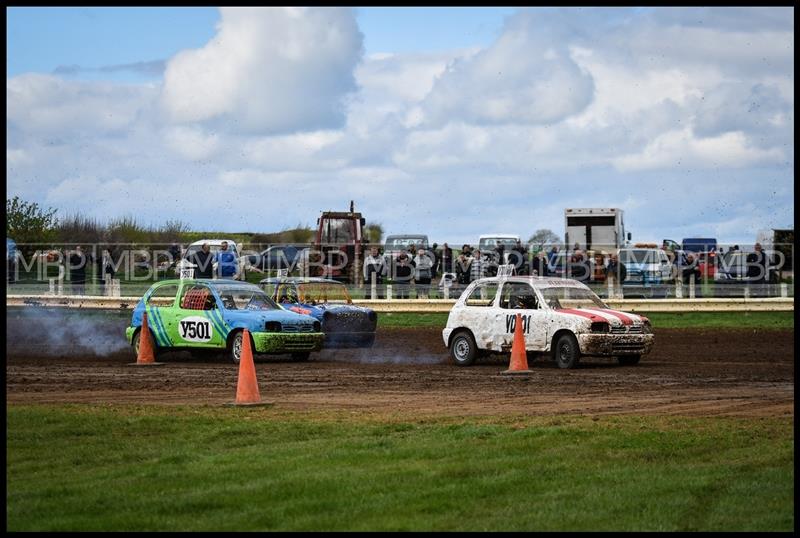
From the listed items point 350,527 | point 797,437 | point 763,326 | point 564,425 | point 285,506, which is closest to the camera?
point 350,527

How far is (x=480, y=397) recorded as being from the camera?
16.1 m

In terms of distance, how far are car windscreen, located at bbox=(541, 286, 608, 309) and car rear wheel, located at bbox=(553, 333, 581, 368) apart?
0.70 m

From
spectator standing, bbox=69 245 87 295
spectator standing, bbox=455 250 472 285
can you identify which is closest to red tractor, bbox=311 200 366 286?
spectator standing, bbox=455 250 472 285

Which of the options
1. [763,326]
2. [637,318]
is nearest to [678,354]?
[637,318]

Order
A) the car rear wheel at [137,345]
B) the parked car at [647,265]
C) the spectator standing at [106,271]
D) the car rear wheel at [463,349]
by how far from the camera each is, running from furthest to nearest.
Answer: the spectator standing at [106,271]
the parked car at [647,265]
the car rear wheel at [137,345]
the car rear wheel at [463,349]

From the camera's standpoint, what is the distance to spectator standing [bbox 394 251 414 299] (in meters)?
35.9

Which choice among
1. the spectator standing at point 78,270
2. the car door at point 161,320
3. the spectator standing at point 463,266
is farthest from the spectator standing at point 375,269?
the car door at point 161,320

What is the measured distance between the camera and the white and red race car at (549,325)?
20.5 meters

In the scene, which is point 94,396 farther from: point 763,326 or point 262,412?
point 763,326

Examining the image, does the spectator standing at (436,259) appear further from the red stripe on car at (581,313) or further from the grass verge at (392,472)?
the grass verge at (392,472)

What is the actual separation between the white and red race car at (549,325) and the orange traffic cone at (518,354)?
981 millimetres

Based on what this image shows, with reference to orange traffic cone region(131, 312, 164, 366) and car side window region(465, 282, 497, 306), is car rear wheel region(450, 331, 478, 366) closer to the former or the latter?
car side window region(465, 282, 497, 306)

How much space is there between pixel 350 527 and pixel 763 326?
80.5 feet

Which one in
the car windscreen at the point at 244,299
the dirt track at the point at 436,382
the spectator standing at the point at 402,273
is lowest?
the dirt track at the point at 436,382
